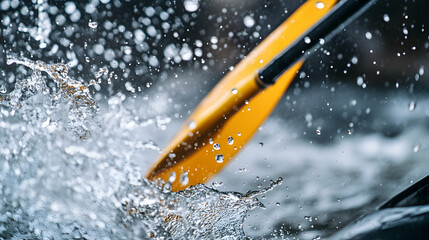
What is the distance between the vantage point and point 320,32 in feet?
2.19

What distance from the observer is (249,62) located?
794mm

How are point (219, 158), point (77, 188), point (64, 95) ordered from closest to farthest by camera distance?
point (77, 188)
point (64, 95)
point (219, 158)

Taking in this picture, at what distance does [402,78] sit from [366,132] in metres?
0.11

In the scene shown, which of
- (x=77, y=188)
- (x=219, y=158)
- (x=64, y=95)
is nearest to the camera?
(x=77, y=188)

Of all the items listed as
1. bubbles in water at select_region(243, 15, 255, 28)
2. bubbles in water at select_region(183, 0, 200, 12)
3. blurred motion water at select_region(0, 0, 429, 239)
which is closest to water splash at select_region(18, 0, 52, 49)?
blurred motion water at select_region(0, 0, 429, 239)

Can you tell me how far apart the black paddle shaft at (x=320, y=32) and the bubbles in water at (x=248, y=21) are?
0.32ft

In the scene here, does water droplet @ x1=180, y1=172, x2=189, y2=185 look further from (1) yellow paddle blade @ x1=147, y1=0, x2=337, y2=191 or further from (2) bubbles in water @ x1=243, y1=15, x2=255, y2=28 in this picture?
(2) bubbles in water @ x1=243, y1=15, x2=255, y2=28

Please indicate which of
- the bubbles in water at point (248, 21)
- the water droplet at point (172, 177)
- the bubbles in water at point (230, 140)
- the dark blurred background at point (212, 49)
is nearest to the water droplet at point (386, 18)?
the dark blurred background at point (212, 49)

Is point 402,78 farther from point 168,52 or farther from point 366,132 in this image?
point 168,52

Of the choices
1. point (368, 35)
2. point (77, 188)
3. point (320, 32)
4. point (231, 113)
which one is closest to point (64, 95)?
point (77, 188)

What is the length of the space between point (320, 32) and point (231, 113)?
20cm

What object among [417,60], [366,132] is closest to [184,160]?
[366,132]

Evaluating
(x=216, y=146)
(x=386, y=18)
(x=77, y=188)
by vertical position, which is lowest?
(x=77, y=188)

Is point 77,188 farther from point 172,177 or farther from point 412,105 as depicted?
point 412,105
